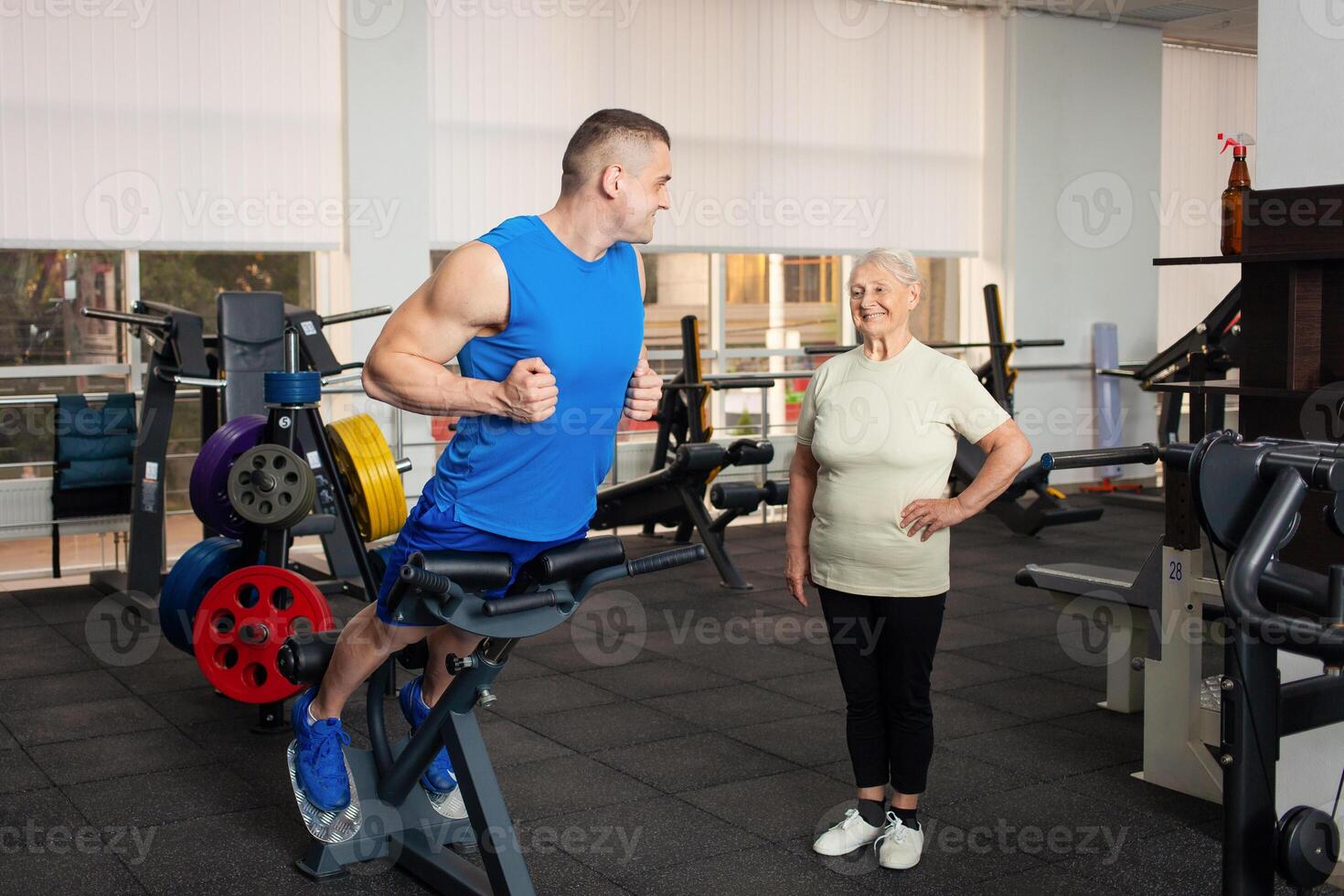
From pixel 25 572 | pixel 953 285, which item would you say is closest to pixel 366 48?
pixel 25 572

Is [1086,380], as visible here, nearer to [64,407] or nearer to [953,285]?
[953,285]

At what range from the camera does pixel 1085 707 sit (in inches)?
154

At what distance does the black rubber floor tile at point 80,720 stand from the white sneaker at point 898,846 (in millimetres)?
2177

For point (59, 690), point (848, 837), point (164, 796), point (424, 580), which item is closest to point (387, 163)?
point (59, 690)

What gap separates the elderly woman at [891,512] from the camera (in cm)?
267

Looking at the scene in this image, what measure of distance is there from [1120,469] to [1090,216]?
1.81 meters

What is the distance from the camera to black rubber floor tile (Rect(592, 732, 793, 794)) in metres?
3.31

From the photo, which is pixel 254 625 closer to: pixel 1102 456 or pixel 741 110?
pixel 1102 456

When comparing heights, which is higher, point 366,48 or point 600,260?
point 366,48

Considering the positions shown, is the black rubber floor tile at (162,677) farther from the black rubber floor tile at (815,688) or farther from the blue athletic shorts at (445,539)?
the blue athletic shorts at (445,539)

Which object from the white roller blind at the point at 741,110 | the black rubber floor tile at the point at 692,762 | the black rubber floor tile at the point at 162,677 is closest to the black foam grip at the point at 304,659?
the black rubber floor tile at the point at 692,762

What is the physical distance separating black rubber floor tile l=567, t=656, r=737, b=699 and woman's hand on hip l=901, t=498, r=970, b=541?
163 centimetres

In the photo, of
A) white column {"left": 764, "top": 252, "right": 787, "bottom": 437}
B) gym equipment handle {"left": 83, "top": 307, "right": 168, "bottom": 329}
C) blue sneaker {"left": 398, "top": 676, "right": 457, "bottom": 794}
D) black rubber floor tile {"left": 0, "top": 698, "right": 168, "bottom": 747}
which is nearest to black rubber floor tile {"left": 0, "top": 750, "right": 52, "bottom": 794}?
black rubber floor tile {"left": 0, "top": 698, "right": 168, "bottom": 747}

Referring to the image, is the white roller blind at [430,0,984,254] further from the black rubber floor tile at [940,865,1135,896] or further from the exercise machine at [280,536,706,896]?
the black rubber floor tile at [940,865,1135,896]
